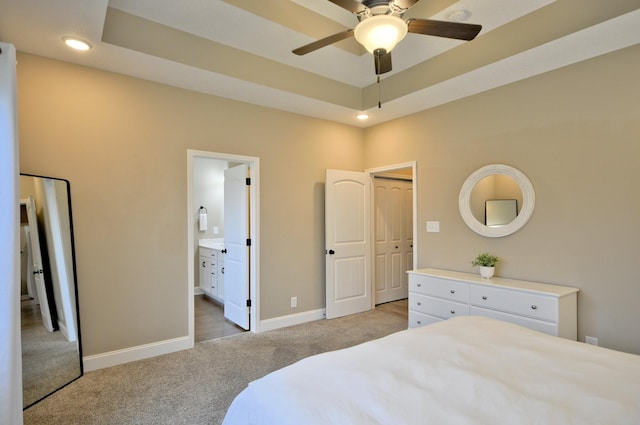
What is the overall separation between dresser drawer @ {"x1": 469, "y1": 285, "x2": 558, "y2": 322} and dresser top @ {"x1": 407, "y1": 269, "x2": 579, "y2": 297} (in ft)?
0.15

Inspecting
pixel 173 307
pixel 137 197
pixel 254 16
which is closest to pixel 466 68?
pixel 254 16

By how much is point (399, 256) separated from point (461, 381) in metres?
4.17

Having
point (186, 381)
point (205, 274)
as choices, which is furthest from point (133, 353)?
point (205, 274)

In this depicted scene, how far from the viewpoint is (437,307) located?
11.4ft

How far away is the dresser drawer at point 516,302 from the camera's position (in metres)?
2.67

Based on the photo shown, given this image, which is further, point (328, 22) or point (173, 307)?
point (173, 307)

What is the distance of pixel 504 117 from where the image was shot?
132 inches

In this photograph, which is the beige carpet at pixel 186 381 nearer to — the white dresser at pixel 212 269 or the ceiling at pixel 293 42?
the white dresser at pixel 212 269

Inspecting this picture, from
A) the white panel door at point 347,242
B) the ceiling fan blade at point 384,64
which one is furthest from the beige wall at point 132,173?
the ceiling fan blade at point 384,64

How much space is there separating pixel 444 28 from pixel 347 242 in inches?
117

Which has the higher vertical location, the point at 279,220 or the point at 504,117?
the point at 504,117

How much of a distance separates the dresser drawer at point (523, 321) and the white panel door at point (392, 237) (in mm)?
2069

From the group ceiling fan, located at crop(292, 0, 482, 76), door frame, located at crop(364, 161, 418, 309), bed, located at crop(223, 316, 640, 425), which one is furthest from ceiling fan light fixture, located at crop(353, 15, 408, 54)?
door frame, located at crop(364, 161, 418, 309)

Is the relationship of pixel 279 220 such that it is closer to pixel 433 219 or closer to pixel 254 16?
pixel 433 219
